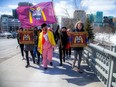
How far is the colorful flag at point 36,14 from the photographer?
989cm

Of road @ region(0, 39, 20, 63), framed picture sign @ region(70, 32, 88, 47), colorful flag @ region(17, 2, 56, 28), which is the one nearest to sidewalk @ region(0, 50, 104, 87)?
framed picture sign @ region(70, 32, 88, 47)

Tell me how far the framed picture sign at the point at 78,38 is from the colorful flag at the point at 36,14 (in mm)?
2189

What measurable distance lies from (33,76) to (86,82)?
1.74m

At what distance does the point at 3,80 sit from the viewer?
262 inches

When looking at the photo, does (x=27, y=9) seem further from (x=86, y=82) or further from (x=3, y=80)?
(x=86, y=82)

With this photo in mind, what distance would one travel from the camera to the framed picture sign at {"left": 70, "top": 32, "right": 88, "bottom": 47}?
25.7ft

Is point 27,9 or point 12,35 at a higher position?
point 27,9

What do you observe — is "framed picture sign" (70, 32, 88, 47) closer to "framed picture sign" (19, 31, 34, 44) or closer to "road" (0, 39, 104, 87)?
"road" (0, 39, 104, 87)

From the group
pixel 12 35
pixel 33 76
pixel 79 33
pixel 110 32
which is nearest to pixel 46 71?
pixel 33 76

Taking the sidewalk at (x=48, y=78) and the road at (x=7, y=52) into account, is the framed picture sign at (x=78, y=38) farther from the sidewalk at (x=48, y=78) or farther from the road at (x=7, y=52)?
the road at (x=7, y=52)

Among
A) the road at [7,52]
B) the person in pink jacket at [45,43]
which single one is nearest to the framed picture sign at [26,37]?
the person in pink jacket at [45,43]

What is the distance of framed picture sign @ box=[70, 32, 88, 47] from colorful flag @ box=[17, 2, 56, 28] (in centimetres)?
219

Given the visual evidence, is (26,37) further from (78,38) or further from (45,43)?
(78,38)

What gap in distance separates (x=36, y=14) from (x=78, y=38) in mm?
2758
